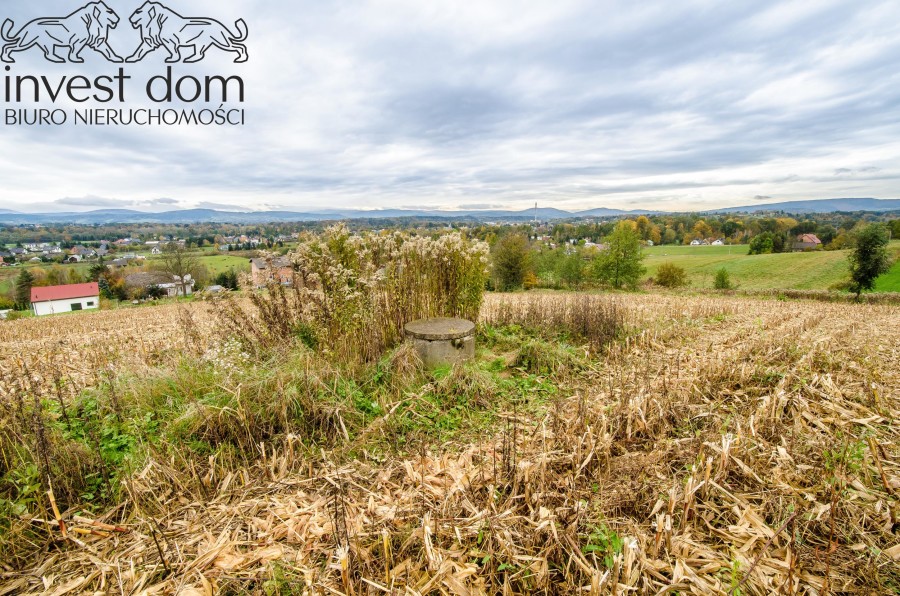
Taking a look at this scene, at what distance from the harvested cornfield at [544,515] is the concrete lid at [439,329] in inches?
72.3

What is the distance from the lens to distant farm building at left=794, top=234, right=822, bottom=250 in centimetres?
5743

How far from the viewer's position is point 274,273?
230 inches

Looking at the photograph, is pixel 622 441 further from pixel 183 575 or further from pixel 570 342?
pixel 570 342

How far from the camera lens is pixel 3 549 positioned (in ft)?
8.18

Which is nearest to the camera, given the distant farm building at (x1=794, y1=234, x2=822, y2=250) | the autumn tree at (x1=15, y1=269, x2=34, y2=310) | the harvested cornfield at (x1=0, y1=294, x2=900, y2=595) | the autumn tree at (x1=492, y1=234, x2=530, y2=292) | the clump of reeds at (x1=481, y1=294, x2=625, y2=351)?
the harvested cornfield at (x1=0, y1=294, x2=900, y2=595)

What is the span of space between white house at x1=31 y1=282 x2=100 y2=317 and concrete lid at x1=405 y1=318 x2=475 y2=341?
40034mm

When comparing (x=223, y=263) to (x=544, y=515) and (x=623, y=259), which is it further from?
(x=544, y=515)

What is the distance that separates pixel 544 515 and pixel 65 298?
48258 millimetres

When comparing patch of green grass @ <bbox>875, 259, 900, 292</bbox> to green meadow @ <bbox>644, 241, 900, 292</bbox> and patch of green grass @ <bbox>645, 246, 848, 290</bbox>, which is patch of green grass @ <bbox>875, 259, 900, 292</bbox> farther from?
patch of green grass @ <bbox>645, 246, 848, 290</bbox>

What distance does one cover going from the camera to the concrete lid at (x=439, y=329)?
5895mm

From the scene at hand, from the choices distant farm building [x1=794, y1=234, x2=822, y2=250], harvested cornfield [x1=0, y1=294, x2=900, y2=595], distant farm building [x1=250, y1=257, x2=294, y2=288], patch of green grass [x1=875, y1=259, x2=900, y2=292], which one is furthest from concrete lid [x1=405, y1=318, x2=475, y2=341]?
distant farm building [x1=794, y1=234, x2=822, y2=250]

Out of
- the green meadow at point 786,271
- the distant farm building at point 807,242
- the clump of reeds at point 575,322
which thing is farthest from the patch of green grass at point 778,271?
the clump of reeds at point 575,322

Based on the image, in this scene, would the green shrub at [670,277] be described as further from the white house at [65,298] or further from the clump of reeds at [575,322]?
the white house at [65,298]

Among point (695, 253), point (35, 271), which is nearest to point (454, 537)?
point (35, 271)
